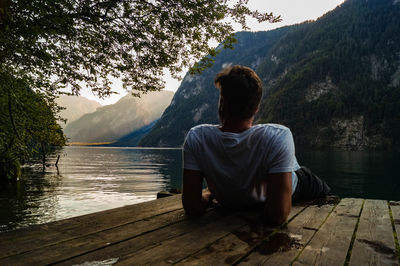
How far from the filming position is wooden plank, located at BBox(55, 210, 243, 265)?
7.06ft

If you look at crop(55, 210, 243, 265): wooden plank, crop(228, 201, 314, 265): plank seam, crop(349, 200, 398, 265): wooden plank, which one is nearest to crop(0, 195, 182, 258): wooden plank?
crop(55, 210, 243, 265): wooden plank

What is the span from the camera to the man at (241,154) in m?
2.76

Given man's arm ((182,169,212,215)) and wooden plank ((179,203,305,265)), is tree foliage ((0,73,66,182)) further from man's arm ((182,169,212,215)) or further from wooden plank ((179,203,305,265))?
wooden plank ((179,203,305,265))

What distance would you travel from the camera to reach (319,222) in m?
3.23

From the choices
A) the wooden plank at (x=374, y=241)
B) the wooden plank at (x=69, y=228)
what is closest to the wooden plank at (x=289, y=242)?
the wooden plank at (x=374, y=241)

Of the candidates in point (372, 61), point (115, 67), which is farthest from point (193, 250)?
point (372, 61)

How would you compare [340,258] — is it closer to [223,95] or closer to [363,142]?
[223,95]

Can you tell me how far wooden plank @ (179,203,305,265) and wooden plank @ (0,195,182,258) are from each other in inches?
51.7

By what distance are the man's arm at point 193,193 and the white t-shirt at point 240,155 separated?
85mm

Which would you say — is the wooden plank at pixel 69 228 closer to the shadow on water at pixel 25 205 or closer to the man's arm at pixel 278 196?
the man's arm at pixel 278 196

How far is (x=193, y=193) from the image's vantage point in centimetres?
319

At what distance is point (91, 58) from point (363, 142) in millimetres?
146715

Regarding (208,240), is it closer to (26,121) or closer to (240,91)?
(240,91)

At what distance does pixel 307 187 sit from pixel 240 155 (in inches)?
74.9
